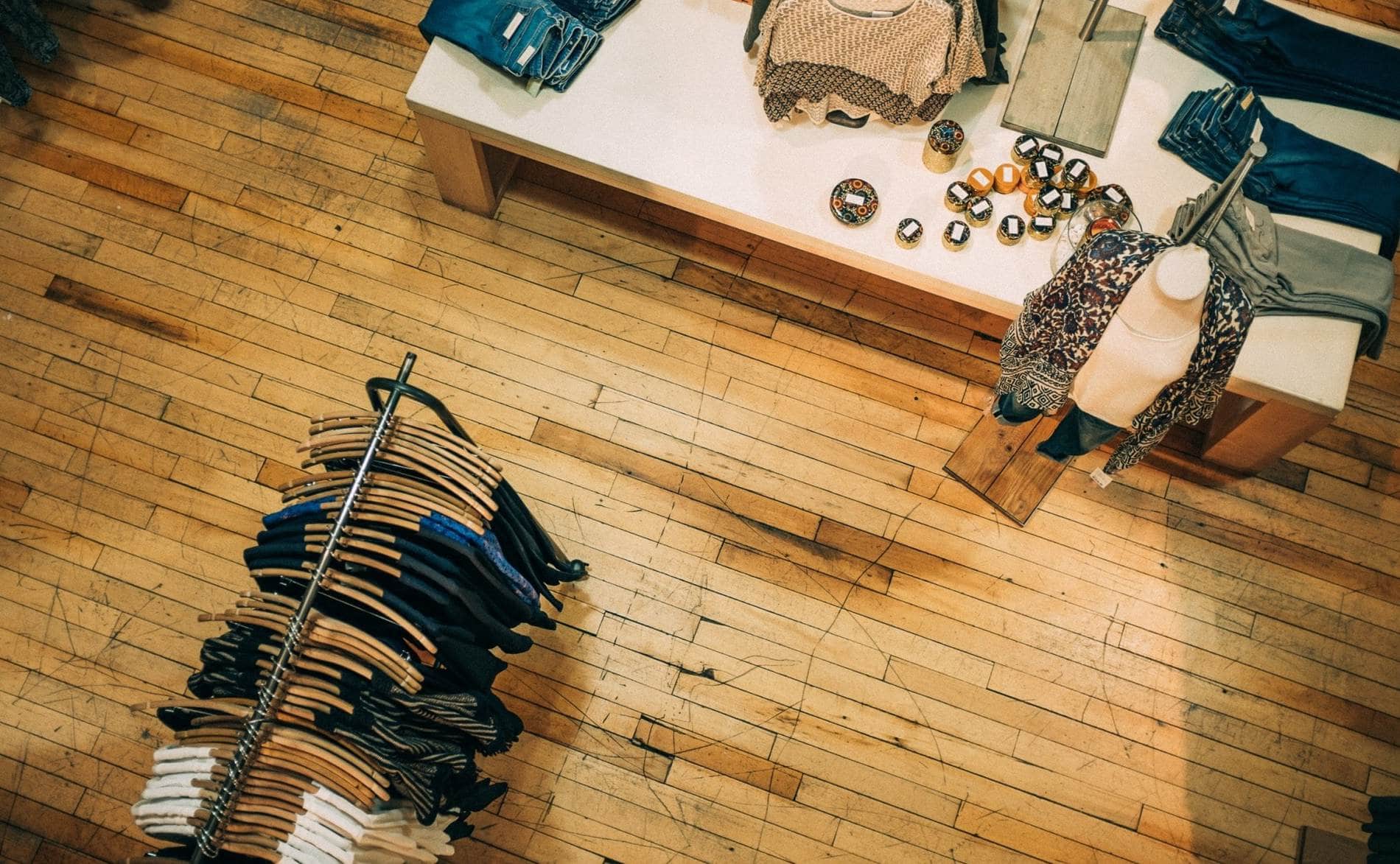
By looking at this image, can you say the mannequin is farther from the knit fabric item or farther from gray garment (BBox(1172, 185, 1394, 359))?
the knit fabric item

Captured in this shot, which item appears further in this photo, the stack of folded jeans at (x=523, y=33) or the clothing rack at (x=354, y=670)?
the stack of folded jeans at (x=523, y=33)

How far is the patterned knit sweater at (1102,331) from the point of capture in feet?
8.05

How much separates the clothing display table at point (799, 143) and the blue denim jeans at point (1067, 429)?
0.94ft

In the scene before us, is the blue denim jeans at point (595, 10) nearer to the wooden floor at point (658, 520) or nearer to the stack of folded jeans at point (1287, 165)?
the wooden floor at point (658, 520)

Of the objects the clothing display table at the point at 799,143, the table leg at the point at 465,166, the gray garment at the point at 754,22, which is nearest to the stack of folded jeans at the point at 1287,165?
the clothing display table at the point at 799,143

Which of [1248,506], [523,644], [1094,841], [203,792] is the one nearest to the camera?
[203,792]

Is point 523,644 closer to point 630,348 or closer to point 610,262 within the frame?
point 630,348

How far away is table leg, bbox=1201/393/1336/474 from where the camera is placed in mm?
3025

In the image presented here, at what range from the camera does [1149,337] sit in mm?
2455

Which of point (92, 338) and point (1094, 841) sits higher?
point (92, 338)

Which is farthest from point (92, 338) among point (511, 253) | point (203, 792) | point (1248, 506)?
point (1248, 506)

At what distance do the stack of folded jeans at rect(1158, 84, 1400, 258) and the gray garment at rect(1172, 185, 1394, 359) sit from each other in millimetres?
142

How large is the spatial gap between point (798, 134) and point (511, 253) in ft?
3.61

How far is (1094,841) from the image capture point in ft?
10.3
